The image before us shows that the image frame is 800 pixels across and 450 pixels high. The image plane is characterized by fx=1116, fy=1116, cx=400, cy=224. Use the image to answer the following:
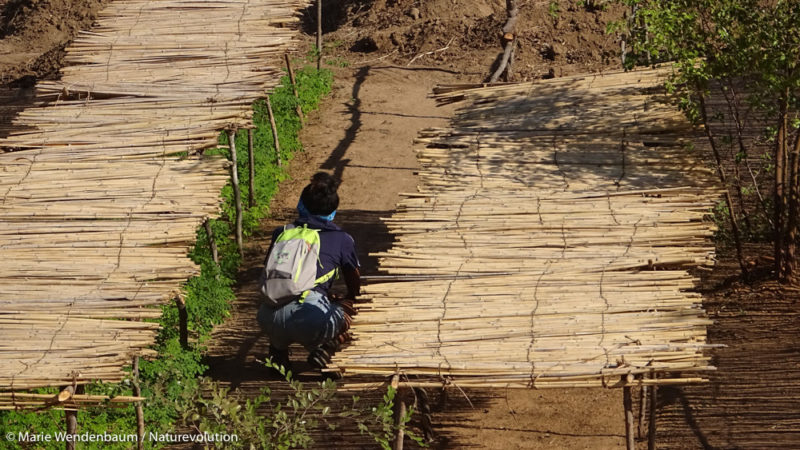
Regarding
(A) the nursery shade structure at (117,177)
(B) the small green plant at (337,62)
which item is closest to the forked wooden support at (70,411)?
(A) the nursery shade structure at (117,177)

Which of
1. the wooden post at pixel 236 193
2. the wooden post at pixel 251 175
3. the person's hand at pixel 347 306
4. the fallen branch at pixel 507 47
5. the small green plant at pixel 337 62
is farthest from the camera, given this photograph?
the small green plant at pixel 337 62

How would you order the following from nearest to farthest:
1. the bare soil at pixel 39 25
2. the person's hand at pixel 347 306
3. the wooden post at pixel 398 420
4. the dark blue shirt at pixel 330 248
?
the wooden post at pixel 398 420 → the dark blue shirt at pixel 330 248 → the person's hand at pixel 347 306 → the bare soil at pixel 39 25

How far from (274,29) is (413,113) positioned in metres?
2.72

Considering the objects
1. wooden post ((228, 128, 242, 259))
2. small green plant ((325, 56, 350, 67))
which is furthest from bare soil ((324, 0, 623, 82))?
wooden post ((228, 128, 242, 259))

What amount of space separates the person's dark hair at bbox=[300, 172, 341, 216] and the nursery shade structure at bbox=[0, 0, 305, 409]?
86 centimetres

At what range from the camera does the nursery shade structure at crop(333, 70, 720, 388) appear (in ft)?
18.9

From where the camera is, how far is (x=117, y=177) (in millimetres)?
8469

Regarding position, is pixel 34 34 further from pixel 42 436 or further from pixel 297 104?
pixel 42 436

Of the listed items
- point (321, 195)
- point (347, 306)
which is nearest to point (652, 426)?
point (347, 306)

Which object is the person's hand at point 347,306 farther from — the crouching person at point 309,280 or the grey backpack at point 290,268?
the grey backpack at point 290,268

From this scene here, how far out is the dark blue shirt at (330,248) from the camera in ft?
23.5

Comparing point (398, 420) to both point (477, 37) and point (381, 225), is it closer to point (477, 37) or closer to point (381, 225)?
point (381, 225)

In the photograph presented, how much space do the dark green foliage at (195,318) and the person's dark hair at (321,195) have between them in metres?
1.10

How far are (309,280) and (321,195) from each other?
1.87 feet
